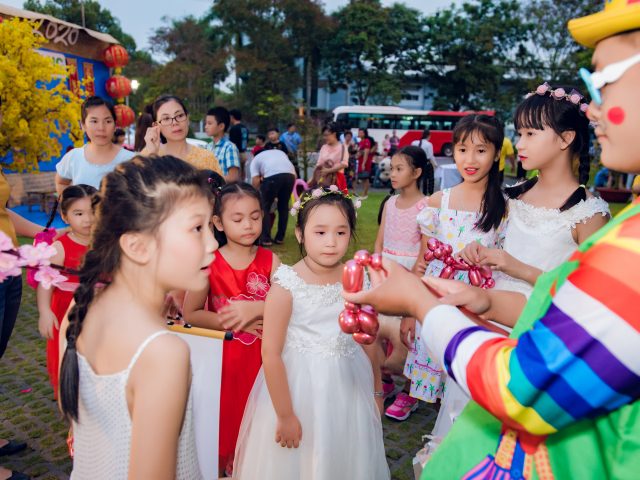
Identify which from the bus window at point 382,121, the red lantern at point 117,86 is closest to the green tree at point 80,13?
the bus window at point 382,121

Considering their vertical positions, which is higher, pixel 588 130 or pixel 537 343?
pixel 588 130

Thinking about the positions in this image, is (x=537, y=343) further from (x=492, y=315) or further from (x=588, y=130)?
(x=588, y=130)

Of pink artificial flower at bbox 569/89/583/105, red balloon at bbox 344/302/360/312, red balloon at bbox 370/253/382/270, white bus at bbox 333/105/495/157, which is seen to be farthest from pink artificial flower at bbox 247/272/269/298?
white bus at bbox 333/105/495/157

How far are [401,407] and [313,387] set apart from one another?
1632 mm

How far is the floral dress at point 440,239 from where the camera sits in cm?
317

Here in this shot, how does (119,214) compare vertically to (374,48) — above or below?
below

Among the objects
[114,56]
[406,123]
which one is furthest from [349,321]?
[406,123]

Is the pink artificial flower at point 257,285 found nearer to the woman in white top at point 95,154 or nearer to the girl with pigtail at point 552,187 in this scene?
the girl with pigtail at point 552,187

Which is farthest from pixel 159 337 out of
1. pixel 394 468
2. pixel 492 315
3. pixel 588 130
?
pixel 588 130

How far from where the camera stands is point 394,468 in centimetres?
305

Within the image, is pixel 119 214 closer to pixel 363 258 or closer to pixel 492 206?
pixel 363 258

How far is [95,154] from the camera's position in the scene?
13.2ft

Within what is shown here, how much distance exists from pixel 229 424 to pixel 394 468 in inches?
43.6

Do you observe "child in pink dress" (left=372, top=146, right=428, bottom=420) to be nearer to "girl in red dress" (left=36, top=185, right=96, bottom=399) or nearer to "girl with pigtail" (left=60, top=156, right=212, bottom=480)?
"girl in red dress" (left=36, top=185, right=96, bottom=399)
